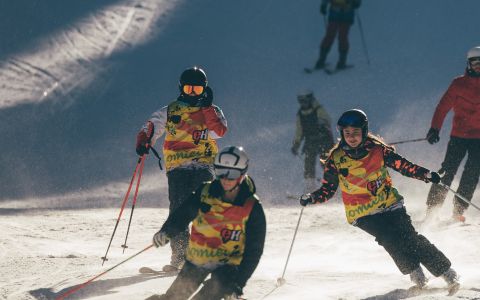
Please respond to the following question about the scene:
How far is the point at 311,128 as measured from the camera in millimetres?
14258

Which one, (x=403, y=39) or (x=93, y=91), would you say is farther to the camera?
(x=403, y=39)

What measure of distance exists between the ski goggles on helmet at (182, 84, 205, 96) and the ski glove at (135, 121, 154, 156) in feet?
1.57

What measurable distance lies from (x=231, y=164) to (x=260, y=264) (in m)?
3.65

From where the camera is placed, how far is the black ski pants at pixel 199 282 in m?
6.46

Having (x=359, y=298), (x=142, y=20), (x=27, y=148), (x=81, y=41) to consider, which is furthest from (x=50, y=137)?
(x=359, y=298)

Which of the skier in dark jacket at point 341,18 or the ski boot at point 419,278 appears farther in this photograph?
the skier in dark jacket at point 341,18

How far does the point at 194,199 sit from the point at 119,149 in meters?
10.9

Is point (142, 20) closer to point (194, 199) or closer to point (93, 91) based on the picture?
point (93, 91)

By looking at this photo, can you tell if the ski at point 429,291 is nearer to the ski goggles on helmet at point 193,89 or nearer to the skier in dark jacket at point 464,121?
the ski goggles on helmet at point 193,89

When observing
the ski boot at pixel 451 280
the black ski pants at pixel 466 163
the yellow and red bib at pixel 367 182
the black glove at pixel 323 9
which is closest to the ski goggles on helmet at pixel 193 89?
the yellow and red bib at pixel 367 182

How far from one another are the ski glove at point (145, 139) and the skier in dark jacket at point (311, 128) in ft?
17.0

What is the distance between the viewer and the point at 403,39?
22.3 metres

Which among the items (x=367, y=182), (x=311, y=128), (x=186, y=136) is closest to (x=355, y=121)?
(x=367, y=182)

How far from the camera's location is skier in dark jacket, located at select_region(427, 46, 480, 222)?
10.7 meters
